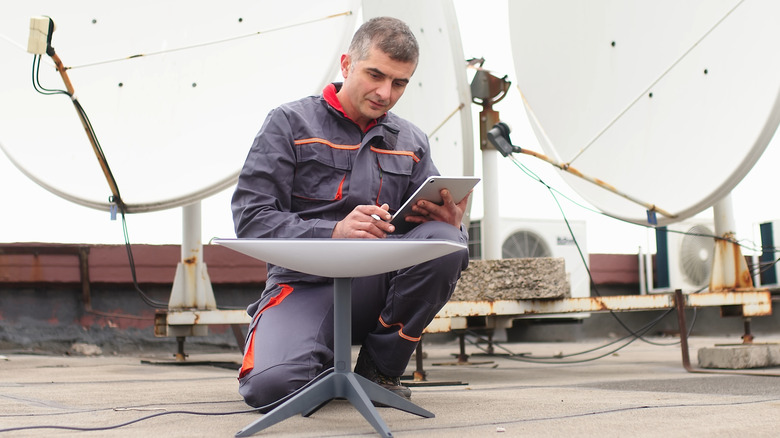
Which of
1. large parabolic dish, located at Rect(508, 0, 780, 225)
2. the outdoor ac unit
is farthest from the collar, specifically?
the outdoor ac unit

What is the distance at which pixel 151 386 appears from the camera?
2857 millimetres

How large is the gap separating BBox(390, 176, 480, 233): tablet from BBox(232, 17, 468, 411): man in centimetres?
2

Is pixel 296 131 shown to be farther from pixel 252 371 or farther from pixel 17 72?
pixel 17 72

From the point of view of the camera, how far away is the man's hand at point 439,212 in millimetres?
1841

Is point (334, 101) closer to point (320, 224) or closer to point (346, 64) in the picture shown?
point (346, 64)

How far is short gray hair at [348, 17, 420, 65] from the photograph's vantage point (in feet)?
6.32

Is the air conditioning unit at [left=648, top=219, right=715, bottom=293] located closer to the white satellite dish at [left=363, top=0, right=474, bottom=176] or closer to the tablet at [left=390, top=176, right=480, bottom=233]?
the white satellite dish at [left=363, top=0, right=474, bottom=176]

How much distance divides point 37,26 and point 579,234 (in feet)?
22.0

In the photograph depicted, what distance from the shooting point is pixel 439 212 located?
1.87 m

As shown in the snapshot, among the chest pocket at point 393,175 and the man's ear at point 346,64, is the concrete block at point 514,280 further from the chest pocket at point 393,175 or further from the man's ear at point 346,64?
the man's ear at point 346,64

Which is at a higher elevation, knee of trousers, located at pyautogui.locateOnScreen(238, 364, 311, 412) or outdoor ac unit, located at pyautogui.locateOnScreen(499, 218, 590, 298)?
outdoor ac unit, located at pyautogui.locateOnScreen(499, 218, 590, 298)

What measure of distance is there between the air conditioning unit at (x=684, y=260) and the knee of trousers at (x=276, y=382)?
6.79 m

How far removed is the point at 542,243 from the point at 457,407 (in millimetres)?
6390

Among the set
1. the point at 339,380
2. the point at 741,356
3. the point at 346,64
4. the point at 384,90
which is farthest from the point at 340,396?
the point at 741,356
